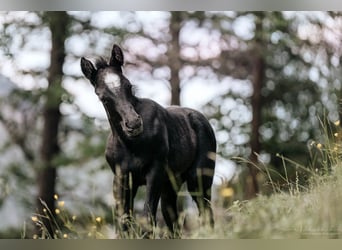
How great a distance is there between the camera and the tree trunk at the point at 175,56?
484 cm

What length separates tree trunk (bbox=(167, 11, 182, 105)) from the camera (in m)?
4.84

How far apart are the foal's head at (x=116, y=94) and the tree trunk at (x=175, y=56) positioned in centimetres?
67

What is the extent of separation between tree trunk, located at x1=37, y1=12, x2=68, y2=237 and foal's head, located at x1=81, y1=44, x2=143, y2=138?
0.86m

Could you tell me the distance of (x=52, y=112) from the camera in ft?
16.5

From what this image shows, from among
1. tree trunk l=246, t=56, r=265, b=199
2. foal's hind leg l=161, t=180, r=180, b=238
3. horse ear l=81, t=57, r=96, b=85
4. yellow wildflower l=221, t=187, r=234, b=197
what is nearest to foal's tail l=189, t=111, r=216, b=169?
yellow wildflower l=221, t=187, r=234, b=197

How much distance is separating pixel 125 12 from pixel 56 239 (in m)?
1.67

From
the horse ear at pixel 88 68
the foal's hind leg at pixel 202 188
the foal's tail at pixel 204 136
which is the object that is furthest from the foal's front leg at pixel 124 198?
the horse ear at pixel 88 68

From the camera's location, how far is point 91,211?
490cm

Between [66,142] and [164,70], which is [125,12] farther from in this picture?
[66,142]

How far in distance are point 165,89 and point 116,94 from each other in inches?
33.5

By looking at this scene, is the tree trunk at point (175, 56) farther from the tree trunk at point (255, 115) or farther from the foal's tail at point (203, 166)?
the tree trunk at point (255, 115)

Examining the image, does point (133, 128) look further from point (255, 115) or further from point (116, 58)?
point (255, 115)

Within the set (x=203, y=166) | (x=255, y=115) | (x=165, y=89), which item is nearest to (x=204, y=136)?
(x=203, y=166)

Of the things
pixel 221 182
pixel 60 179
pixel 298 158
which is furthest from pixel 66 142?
pixel 298 158
